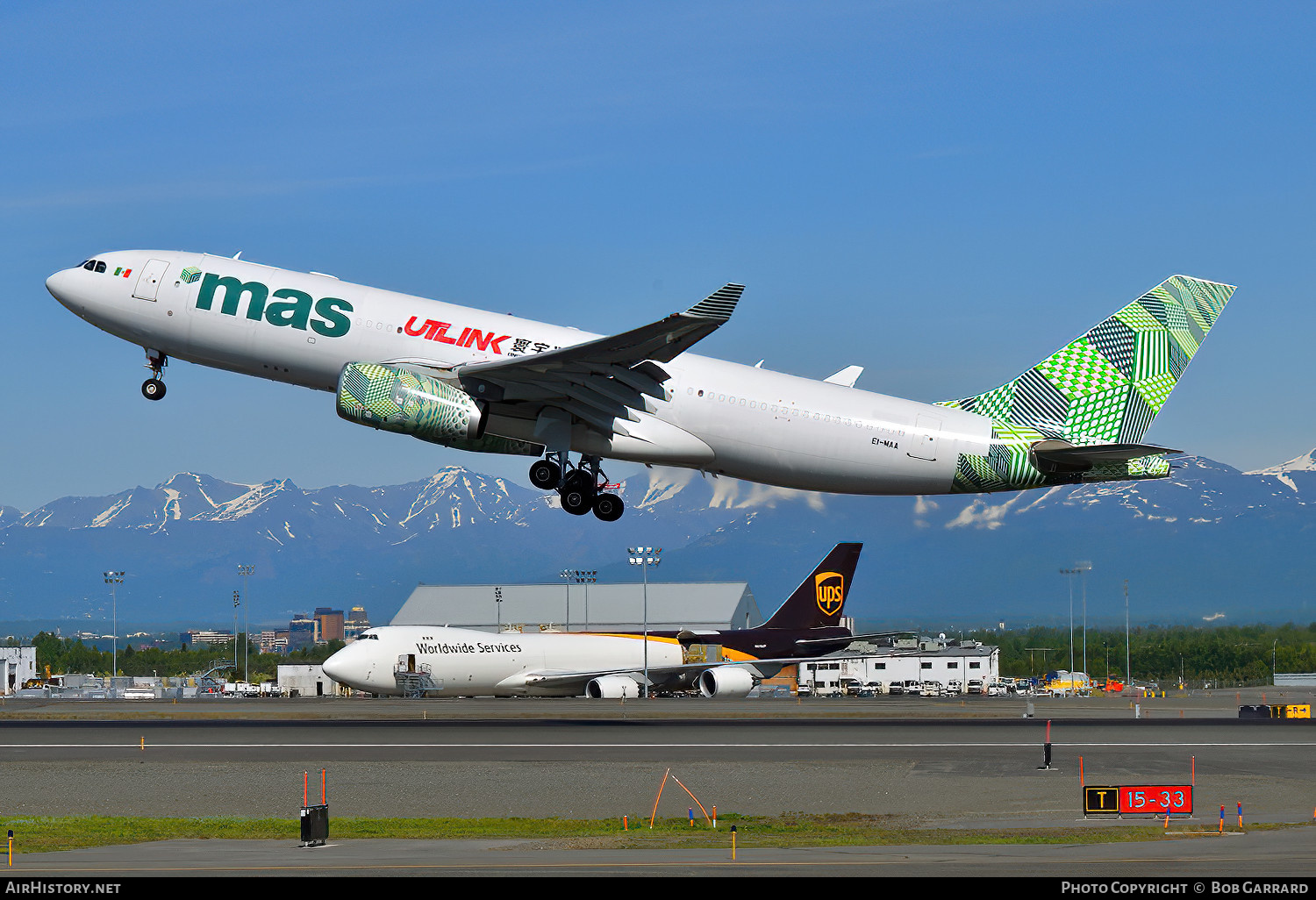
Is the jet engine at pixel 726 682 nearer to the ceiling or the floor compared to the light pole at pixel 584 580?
nearer to the floor

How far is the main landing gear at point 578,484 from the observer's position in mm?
39469

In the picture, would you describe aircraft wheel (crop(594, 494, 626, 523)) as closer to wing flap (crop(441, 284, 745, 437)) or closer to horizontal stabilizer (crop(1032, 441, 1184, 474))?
wing flap (crop(441, 284, 745, 437))

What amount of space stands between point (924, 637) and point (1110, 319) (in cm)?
10962

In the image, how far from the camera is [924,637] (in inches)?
5920

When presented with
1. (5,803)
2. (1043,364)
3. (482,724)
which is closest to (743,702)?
(482,724)

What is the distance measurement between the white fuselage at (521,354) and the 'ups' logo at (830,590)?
50.3 m

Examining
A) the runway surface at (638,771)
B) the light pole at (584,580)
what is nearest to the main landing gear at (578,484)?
the runway surface at (638,771)

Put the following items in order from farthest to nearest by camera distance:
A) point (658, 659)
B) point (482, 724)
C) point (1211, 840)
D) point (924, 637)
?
point (924, 637) < point (658, 659) < point (482, 724) < point (1211, 840)

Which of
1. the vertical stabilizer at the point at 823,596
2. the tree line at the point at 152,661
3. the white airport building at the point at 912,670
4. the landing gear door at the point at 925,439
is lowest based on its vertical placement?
the tree line at the point at 152,661

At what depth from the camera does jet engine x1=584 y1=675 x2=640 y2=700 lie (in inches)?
2995

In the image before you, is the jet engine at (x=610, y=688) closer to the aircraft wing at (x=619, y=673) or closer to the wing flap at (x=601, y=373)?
the aircraft wing at (x=619, y=673)

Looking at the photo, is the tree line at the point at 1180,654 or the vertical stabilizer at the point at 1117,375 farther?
the tree line at the point at 1180,654

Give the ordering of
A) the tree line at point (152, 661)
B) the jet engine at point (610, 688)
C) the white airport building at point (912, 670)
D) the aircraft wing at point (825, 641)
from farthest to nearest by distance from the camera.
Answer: the tree line at point (152, 661)
the white airport building at point (912, 670)
the aircraft wing at point (825, 641)
the jet engine at point (610, 688)
